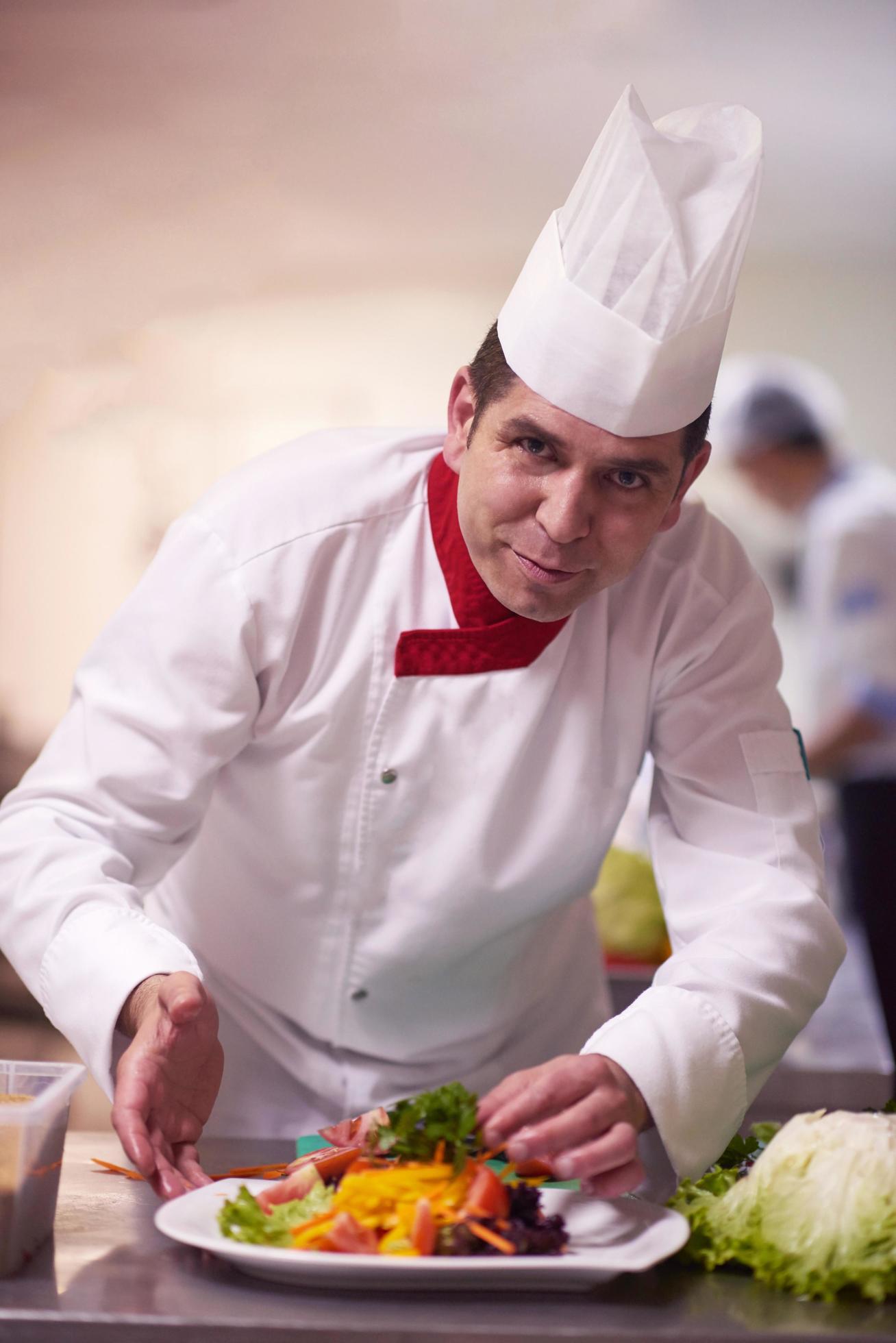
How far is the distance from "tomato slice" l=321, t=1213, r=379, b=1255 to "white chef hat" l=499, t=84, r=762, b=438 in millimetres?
837

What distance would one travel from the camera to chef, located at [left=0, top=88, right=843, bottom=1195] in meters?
1.45

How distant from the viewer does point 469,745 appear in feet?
5.45

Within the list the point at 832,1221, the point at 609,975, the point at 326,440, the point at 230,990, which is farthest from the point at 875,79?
the point at 832,1221

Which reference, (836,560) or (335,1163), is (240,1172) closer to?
(335,1163)

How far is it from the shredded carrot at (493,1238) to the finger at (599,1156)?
124 millimetres

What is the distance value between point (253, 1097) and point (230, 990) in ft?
0.49

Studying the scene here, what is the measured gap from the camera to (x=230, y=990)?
6.02ft

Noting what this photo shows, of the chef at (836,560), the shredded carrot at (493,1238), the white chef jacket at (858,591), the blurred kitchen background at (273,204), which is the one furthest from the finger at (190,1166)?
the blurred kitchen background at (273,204)

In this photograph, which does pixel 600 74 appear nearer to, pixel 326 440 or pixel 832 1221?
pixel 326 440

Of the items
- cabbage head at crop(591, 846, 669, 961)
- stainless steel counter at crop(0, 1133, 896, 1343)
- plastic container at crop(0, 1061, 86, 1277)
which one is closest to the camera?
stainless steel counter at crop(0, 1133, 896, 1343)

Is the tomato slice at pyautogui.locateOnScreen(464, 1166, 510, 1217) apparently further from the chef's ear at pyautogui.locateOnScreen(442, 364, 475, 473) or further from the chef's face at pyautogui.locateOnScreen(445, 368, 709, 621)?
the chef's ear at pyautogui.locateOnScreen(442, 364, 475, 473)

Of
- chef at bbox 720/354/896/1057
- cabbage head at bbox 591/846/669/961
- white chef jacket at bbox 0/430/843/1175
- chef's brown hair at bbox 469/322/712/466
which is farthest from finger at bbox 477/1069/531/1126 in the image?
chef at bbox 720/354/896/1057

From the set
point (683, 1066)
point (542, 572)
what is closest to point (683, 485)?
point (542, 572)

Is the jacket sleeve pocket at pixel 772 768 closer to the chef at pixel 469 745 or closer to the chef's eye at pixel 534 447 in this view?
the chef at pixel 469 745
